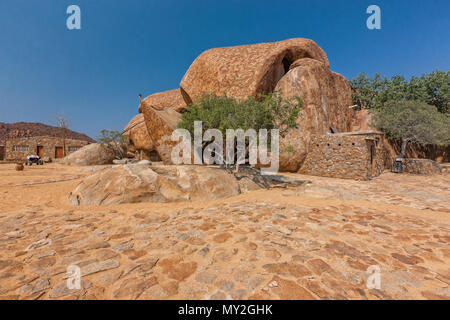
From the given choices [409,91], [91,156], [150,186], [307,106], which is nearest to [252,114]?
[150,186]

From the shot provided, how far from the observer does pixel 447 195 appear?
669cm

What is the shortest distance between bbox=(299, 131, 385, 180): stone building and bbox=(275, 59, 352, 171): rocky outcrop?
30.8 inches

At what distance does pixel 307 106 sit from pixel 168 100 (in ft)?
48.6

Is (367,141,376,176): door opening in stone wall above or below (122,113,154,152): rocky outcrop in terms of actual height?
below

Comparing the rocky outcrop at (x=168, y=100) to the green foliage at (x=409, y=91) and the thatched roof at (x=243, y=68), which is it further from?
the green foliage at (x=409, y=91)

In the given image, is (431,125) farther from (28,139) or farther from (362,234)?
(28,139)

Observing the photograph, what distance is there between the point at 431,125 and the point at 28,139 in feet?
156

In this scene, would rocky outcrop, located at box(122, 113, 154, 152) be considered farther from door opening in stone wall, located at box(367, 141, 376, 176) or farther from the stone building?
door opening in stone wall, located at box(367, 141, 376, 176)

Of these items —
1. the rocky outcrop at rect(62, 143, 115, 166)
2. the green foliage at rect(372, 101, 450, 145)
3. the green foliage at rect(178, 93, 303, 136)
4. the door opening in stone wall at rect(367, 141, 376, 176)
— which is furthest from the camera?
the rocky outcrop at rect(62, 143, 115, 166)

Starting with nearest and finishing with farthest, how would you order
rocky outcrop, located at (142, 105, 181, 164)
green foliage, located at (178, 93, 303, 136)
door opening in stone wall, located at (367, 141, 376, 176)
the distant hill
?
green foliage, located at (178, 93, 303, 136) < door opening in stone wall, located at (367, 141, 376, 176) < rocky outcrop, located at (142, 105, 181, 164) < the distant hill

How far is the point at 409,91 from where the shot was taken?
65.1 ft

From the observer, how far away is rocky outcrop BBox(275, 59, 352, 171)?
523 inches

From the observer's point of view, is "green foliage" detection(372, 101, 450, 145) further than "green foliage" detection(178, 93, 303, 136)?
Yes

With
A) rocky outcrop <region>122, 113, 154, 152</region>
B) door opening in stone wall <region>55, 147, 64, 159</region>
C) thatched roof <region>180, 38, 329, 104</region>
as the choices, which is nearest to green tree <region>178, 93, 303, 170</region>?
thatched roof <region>180, 38, 329, 104</region>
